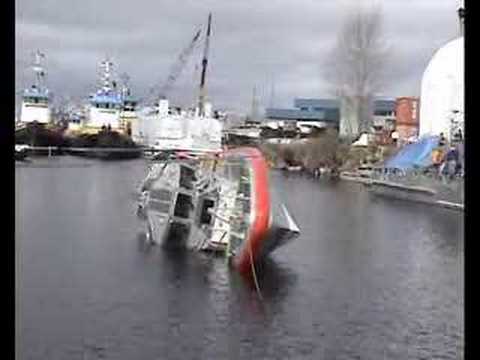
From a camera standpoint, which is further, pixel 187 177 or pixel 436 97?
pixel 436 97

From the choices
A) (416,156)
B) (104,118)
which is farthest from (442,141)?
(104,118)

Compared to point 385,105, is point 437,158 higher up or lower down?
lower down

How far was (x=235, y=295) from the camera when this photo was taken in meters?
4.40

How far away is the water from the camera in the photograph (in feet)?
10.7

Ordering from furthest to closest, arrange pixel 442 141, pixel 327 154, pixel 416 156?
pixel 327 154 → pixel 416 156 → pixel 442 141

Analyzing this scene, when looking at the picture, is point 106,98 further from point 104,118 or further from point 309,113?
point 309,113

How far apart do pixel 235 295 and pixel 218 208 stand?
5.52 ft

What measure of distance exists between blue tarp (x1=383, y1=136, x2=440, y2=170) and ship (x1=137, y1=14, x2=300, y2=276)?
214 inches

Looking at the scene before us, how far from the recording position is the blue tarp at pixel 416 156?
466 inches

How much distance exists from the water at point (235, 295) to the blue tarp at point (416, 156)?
3.83 metres

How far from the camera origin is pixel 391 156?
1373 cm

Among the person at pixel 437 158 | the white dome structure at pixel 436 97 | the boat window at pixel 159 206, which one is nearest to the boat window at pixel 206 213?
the boat window at pixel 159 206

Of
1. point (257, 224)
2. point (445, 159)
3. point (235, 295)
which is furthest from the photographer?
point (445, 159)

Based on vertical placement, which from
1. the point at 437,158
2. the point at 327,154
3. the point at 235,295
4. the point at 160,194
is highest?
the point at 327,154
